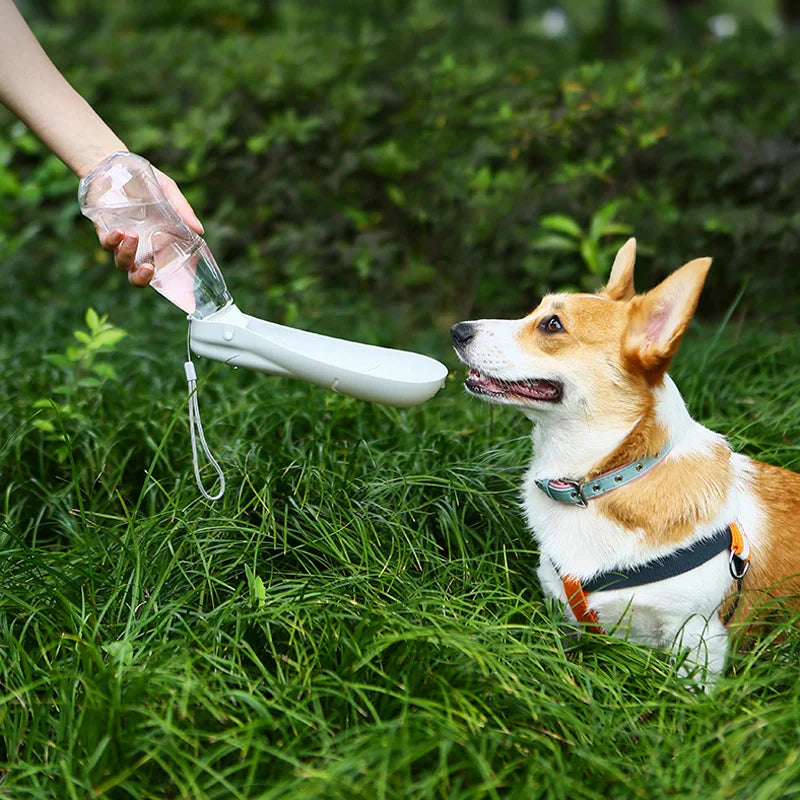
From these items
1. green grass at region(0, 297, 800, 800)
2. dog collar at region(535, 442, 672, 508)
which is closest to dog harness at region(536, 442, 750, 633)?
dog collar at region(535, 442, 672, 508)

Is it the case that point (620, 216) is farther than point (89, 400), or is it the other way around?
point (620, 216)

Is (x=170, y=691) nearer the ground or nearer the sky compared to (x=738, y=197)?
nearer the sky

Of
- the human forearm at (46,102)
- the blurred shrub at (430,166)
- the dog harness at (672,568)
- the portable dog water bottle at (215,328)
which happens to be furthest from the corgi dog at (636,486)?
the blurred shrub at (430,166)

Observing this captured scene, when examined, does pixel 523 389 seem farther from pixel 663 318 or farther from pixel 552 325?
pixel 663 318

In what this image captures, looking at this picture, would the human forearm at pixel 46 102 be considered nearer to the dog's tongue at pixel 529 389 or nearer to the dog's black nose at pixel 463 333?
the dog's black nose at pixel 463 333

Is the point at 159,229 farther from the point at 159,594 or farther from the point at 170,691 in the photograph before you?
the point at 170,691

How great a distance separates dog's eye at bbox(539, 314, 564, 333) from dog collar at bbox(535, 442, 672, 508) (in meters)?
0.45

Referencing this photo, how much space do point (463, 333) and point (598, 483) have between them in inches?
23.8

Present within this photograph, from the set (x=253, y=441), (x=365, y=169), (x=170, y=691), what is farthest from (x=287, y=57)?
(x=170, y=691)

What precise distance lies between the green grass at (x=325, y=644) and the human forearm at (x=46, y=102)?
3.08ft

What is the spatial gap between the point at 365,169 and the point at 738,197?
2275mm

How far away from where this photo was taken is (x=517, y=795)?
6.84 feet

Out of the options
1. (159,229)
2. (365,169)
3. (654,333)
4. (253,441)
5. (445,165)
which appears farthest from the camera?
(365,169)

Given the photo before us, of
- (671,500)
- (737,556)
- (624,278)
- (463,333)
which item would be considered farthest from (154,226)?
(737,556)
